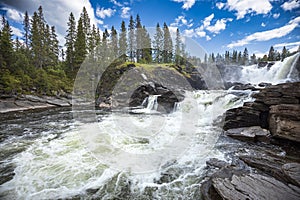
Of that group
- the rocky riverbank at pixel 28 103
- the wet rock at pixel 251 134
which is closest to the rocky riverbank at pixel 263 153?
the wet rock at pixel 251 134

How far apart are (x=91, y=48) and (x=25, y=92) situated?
2030 cm

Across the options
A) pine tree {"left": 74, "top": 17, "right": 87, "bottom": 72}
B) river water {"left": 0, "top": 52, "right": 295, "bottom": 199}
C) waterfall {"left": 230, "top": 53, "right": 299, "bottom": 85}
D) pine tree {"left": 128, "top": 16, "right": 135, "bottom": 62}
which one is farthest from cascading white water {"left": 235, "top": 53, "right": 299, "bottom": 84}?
pine tree {"left": 74, "top": 17, "right": 87, "bottom": 72}

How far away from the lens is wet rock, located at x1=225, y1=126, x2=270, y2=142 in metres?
7.68

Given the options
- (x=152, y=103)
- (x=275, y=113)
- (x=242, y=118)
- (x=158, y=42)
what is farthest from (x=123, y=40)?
(x=275, y=113)

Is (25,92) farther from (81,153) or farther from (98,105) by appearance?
(81,153)

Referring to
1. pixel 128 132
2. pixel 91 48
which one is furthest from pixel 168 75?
pixel 128 132

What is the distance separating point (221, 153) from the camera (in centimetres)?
637

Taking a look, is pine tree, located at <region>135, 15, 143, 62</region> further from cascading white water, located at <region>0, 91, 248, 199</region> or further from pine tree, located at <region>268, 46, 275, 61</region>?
pine tree, located at <region>268, 46, 275, 61</region>

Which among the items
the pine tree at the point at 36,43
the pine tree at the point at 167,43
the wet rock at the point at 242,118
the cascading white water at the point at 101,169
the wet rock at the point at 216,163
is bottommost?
the cascading white water at the point at 101,169

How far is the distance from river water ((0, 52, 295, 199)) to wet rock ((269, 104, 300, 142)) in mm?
2784

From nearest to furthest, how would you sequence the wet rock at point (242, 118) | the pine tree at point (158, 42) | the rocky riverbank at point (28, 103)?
the wet rock at point (242, 118), the rocky riverbank at point (28, 103), the pine tree at point (158, 42)

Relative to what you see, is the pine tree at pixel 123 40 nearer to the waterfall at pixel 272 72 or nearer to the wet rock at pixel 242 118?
the waterfall at pixel 272 72

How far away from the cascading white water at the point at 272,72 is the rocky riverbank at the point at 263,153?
18.8 metres

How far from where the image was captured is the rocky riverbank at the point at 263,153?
10.8 feet
